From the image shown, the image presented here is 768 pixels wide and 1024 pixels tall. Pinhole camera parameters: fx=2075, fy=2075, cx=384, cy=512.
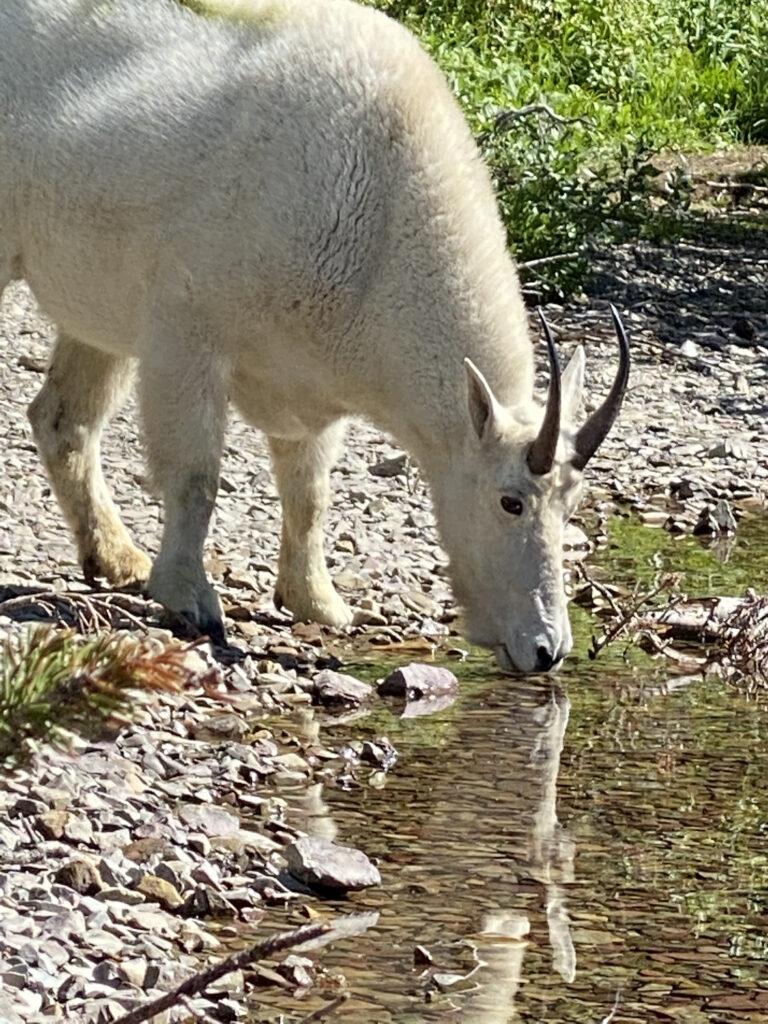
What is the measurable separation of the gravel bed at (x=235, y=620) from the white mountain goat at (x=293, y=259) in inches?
31.2

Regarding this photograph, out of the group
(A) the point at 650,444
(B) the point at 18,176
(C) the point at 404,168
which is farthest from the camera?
(A) the point at 650,444

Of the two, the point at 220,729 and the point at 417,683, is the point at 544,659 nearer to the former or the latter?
the point at 417,683

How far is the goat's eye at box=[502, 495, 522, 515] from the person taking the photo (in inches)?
272

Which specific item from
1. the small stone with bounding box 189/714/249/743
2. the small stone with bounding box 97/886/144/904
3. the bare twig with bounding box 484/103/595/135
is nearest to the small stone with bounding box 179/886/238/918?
the small stone with bounding box 97/886/144/904

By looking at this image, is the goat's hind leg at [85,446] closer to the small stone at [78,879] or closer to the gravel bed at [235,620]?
the gravel bed at [235,620]

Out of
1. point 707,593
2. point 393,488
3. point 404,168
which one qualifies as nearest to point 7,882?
point 404,168

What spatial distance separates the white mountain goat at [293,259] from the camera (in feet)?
23.0

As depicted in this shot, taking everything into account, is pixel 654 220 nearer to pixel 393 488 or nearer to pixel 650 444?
pixel 650 444

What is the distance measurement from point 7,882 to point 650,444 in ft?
25.8

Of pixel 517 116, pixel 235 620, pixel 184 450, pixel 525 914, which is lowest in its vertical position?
pixel 525 914

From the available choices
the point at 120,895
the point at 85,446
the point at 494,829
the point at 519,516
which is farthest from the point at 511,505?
the point at 120,895

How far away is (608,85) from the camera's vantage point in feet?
64.7

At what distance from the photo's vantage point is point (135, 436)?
10680mm

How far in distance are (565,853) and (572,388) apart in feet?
7.07
